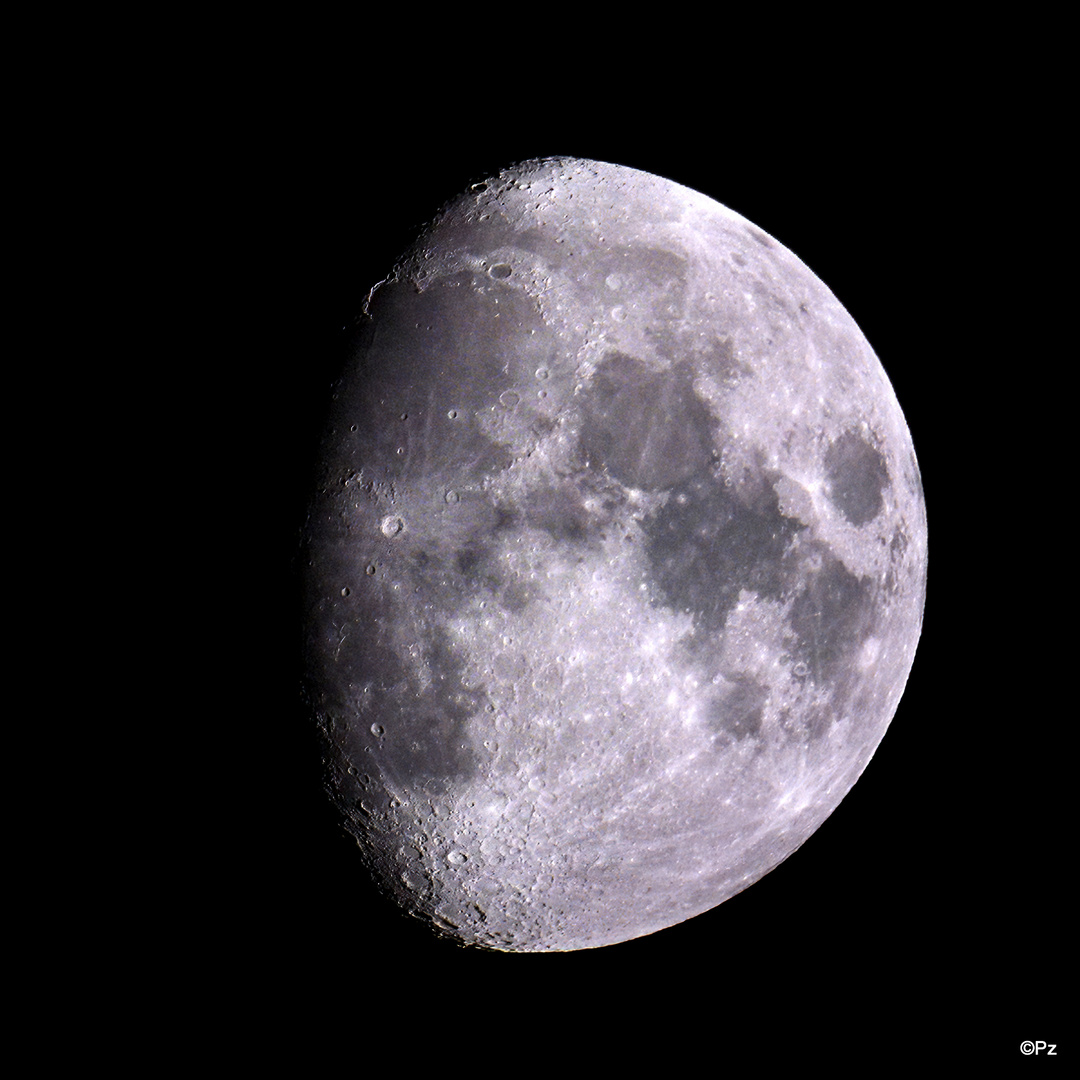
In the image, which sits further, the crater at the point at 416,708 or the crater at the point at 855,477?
the crater at the point at 855,477

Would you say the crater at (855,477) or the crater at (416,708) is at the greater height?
the crater at (855,477)

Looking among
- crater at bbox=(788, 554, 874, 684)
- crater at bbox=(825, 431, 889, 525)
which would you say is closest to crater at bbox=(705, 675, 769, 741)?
crater at bbox=(788, 554, 874, 684)

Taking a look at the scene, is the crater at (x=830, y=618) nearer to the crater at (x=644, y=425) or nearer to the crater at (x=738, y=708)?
the crater at (x=738, y=708)

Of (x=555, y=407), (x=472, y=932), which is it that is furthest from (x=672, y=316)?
(x=472, y=932)

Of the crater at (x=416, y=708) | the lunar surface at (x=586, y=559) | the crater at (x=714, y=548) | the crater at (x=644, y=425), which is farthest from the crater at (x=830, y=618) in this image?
the crater at (x=416, y=708)

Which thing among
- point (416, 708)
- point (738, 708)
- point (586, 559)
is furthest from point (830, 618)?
point (416, 708)

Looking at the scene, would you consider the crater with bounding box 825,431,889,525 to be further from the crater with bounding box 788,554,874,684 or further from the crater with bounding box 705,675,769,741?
the crater with bounding box 705,675,769,741

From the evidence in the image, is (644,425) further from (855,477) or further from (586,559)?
(855,477)

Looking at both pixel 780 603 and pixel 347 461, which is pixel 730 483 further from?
pixel 347 461
